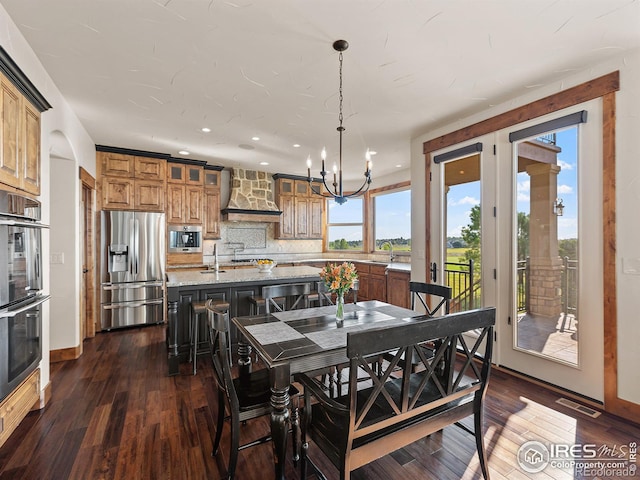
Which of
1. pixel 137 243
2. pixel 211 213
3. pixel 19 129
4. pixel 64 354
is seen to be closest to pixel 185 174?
pixel 211 213

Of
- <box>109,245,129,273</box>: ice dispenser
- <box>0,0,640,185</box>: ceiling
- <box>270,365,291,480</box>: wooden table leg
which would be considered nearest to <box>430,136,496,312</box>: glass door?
<box>0,0,640,185</box>: ceiling

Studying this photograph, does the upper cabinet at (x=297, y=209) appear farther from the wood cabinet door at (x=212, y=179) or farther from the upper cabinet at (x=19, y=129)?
the upper cabinet at (x=19, y=129)

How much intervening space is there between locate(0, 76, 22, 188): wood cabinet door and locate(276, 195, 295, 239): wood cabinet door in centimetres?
473

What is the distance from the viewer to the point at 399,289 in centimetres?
523

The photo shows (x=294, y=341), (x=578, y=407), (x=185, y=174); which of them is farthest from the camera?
(x=185, y=174)

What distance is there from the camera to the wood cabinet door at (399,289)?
5.05 m

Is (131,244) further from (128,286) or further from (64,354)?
(64,354)

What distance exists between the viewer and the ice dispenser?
181 inches

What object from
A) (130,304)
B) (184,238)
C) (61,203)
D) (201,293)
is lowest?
(130,304)

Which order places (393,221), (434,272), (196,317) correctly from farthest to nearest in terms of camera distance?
(393,221), (434,272), (196,317)

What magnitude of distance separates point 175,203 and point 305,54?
3881 mm

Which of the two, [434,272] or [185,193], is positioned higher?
[185,193]

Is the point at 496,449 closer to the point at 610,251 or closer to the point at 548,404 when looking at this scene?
the point at 548,404

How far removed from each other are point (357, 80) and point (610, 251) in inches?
96.0
